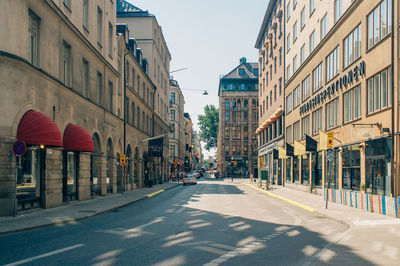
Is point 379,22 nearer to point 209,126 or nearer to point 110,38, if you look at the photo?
point 110,38

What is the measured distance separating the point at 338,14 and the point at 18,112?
21.3 m

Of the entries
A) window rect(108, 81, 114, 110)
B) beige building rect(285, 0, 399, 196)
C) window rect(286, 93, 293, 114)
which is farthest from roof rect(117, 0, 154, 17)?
window rect(108, 81, 114, 110)

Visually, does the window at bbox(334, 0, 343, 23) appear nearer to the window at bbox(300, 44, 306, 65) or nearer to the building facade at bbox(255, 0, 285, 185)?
the window at bbox(300, 44, 306, 65)

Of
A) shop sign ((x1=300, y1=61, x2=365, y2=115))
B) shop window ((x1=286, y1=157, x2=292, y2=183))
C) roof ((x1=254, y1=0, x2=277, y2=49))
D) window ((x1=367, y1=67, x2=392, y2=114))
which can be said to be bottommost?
shop window ((x1=286, y1=157, x2=292, y2=183))

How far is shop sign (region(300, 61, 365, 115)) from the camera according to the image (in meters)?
21.8

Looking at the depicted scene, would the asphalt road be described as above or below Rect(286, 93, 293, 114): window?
below

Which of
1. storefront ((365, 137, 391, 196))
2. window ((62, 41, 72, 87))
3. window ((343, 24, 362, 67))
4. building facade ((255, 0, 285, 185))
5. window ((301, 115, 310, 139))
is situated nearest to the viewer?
storefront ((365, 137, 391, 196))

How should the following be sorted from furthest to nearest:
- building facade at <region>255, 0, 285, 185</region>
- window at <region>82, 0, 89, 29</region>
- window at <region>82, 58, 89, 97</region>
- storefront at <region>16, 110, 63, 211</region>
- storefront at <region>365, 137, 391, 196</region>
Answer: building facade at <region>255, 0, 285, 185</region> < window at <region>82, 0, 89, 29</region> < window at <region>82, 58, 89, 97</region> < storefront at <region>365, 137, 391, 196</region> < storefront at <region>16, 110, 63, 211</region>

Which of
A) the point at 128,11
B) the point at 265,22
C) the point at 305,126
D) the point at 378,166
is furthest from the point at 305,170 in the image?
the point at 265,22

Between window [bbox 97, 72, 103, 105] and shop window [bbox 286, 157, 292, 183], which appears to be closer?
window [bbox 97, 72, 103, 105]

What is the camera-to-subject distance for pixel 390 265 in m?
7.42

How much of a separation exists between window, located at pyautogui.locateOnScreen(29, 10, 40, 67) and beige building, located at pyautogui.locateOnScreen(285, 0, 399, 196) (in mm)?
13574

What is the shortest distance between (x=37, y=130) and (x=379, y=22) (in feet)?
54.1

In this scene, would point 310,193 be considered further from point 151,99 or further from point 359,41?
point 151,99
